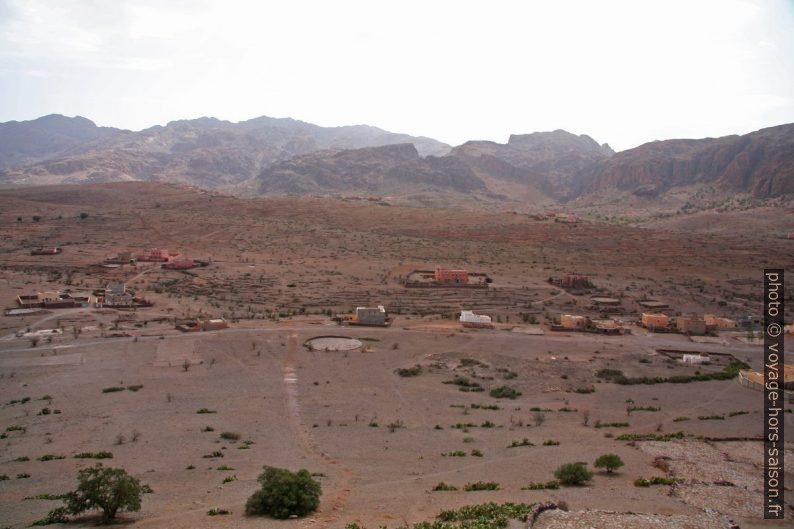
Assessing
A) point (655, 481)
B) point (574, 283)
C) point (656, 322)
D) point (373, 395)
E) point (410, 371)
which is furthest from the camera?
point (574, 283)

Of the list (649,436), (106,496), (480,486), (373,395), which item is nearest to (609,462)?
(480,486)

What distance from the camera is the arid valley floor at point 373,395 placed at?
660 inches

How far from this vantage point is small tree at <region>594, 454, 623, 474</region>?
18.6m

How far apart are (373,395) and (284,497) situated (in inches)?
488

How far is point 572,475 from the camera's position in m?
17.7

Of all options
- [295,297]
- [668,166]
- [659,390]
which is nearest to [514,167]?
[668,166]

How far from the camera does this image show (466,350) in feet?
112

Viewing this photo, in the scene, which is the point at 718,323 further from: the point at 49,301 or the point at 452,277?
the point at 49,301

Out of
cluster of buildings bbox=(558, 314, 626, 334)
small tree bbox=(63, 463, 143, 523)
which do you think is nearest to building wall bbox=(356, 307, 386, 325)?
cluster of buildings bbox=(558, 314, 626, 334)

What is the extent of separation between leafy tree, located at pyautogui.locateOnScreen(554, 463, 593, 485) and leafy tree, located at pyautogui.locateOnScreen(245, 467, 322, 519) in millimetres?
7080

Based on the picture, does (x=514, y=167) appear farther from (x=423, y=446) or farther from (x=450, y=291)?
(x=423, y=446)

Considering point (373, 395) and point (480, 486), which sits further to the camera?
point (373, 395)

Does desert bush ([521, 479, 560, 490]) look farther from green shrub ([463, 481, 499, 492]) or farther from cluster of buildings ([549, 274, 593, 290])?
cluster of buildings ([549, 274, 593, 290])

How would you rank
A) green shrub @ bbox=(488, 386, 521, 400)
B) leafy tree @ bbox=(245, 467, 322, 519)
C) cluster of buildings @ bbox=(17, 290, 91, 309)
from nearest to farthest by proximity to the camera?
leafy tree @ bbox=(245, 467, 322, 519) < green shrub @ bbox=(488, 386, 521, 400) < cluster of buildings @ bbox=(17, 290, 91, 309)
